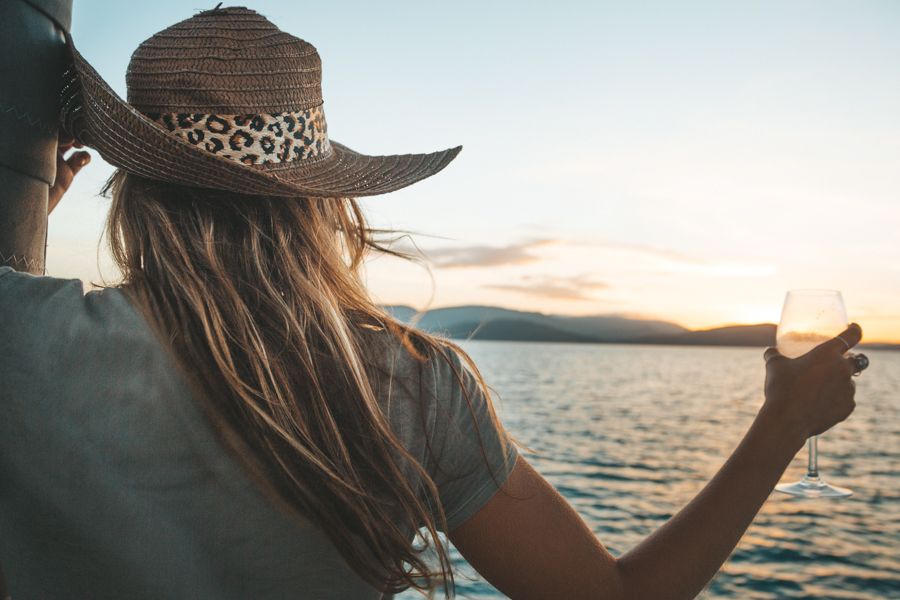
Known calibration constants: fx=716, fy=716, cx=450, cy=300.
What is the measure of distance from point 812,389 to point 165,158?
4.13 feet

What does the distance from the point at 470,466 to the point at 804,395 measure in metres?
0.64

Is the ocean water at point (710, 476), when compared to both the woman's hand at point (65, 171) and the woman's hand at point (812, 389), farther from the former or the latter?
the woman's hand at point (65, 171)

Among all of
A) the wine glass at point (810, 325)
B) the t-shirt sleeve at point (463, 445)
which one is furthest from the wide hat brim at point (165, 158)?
Answer: the wine glass at point (810, 325)

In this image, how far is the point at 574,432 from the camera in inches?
1006

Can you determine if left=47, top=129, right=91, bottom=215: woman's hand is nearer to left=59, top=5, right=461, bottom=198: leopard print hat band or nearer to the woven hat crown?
left=59, top=5, right=461, bottom=198: leopard print hat band

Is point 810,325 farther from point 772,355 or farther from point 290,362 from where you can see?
point 290,362

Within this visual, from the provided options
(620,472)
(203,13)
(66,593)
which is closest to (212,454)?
(66,593)

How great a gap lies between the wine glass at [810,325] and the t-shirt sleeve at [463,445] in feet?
4.42

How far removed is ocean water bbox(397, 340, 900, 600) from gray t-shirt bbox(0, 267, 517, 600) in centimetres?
18

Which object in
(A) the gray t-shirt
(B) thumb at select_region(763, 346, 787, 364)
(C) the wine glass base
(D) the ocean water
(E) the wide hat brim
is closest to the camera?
(A) the gray t-shirt

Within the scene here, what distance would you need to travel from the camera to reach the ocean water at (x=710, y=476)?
372 inches

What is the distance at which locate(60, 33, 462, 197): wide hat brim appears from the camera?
1247mm

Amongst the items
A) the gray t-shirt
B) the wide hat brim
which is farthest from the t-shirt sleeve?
the wide hat brim

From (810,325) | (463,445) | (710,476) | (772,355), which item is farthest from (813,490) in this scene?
(710,476)
